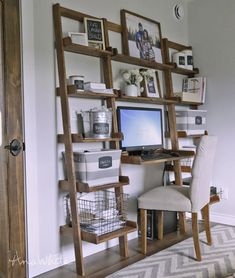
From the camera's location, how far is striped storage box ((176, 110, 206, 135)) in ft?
11.8

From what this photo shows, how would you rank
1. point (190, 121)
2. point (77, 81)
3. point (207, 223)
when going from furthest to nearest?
point (190, 121) < point (207, 223) < point (77, 81)

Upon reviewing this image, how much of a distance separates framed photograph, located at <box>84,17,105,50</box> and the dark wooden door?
597mm

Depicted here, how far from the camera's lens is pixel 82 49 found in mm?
2592

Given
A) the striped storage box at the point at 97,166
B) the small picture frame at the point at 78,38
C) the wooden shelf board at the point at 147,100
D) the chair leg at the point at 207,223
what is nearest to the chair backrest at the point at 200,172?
the chair leg at the point at 207,223

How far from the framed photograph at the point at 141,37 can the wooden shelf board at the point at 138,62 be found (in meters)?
0.06

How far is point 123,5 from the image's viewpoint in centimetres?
310

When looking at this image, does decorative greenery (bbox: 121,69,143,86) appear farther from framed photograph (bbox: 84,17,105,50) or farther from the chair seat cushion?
the chair seat cushion

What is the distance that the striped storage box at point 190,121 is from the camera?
3584 mm

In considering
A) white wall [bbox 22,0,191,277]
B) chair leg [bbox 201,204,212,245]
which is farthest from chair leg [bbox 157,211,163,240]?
white wall [bbox 22,0,191,277]

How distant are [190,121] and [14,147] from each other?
6.56ft

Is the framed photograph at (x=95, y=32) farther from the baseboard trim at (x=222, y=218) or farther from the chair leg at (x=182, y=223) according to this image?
the baseboard trim at (x=222, y=218)

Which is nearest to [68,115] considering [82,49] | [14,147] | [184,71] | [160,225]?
[14,147]

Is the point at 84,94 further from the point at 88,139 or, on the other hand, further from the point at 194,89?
the point at 194,89

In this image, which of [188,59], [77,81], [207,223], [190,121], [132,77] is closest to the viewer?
[77,81]
